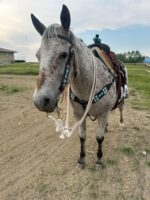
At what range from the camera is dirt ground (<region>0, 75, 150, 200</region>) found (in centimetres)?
362

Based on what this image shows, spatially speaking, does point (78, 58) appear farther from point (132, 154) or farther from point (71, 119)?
point (71, 119)

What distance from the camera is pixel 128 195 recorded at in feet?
11.8

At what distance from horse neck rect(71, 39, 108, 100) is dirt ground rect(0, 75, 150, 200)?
1.26 meters

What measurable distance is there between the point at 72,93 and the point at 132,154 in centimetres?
183

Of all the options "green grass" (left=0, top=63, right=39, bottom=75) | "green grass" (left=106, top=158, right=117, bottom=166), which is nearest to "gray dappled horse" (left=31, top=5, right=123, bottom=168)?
"green grass" (left=106, top=158, right=117, bottom=166)

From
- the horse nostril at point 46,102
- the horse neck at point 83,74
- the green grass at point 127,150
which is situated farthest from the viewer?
the green grass at point 127,150

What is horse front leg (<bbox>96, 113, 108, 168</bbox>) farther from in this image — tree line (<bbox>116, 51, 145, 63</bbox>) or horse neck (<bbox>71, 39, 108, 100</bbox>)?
tree line (<bbox>116, 51, 145, 63</bbox>)

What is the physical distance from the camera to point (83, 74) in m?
3.42

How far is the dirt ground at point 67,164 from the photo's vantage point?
3.62m

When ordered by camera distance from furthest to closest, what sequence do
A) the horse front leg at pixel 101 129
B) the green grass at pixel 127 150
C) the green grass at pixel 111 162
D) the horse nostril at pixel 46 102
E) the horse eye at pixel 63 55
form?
the green grass at pixel 127 150 < the green grass at pixel 111 162 < the horse front leg at pixel 101 129 < the horse eye at pixel 63 55 < the horse nostril at pixel 46 102

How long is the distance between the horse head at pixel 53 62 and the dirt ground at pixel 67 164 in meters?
1.56

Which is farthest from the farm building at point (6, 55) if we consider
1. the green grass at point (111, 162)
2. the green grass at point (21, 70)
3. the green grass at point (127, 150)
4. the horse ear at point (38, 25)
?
the horse ear at point (38, 25)

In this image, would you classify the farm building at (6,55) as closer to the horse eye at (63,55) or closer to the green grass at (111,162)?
the green grass at (111,162)

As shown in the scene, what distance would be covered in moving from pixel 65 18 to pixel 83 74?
3.04 ft
